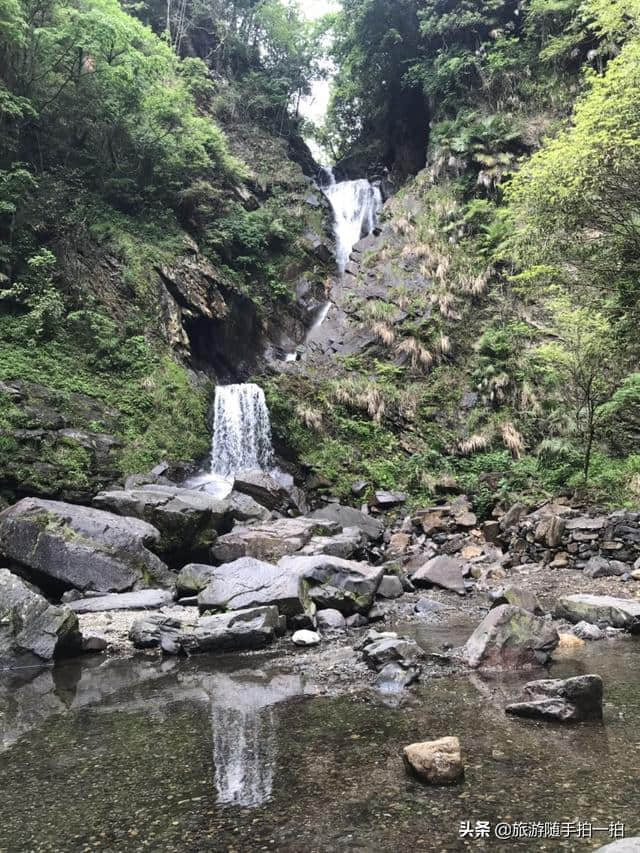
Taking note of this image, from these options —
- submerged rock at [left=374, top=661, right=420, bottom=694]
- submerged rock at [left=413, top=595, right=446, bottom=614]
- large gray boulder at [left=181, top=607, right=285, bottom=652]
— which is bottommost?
submerged rock at [left=413, top=595, right=446, bottom=614]

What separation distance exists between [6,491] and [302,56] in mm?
34083

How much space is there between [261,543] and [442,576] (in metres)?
3.64

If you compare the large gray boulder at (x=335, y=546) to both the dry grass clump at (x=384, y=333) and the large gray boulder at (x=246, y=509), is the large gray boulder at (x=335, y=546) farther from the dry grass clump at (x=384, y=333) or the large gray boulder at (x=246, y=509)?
the dry grass clump at (x=384, y=333)

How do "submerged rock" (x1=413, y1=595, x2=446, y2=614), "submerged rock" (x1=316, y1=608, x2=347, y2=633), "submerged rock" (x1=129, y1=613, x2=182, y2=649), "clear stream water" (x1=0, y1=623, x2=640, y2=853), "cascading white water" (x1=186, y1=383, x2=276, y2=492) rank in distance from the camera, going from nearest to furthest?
"clear stream water" (x1=0, y1=623, x2=640, y2=853), "submerged rock" (x1=129, y1=613, x2=182, y2=649), "submerged rock" (x1=316, y1=608, x2=347, y2=633), "submerged rock" (x1=413, y1=595, x2=446, y2=614), "cascading white water" (x1=186, y1=383, x2=276, y2=492)

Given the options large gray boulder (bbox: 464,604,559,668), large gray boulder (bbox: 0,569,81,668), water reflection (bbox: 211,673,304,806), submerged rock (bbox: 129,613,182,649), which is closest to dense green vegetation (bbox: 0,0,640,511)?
large gray boulder (bbox: 0,569,81,668)

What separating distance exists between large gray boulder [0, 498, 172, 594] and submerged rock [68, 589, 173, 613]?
37 centimetres

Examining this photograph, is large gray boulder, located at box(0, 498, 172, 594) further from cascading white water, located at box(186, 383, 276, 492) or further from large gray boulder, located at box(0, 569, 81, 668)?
cascading white water, located at box(186, 383, 276, 492)

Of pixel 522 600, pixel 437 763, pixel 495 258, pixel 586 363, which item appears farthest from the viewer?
pixel 495 258

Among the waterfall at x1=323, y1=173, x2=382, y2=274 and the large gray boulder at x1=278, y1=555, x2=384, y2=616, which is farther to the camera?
the waterfall at x1=323, y1=173, x2=382, y2=274

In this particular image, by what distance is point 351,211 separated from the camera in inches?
1157

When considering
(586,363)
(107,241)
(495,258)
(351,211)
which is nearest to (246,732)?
(586,363)

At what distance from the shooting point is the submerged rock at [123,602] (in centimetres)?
794

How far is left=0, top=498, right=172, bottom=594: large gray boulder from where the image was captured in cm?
853

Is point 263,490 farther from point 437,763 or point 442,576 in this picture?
point 437,763
